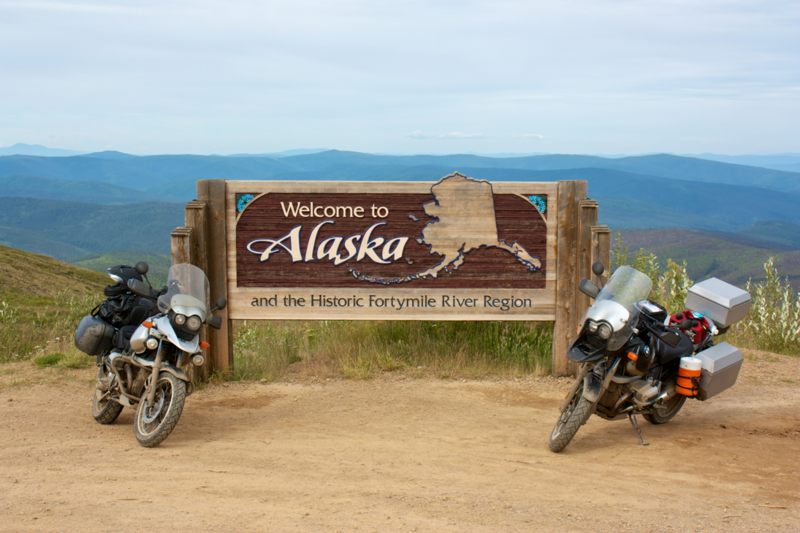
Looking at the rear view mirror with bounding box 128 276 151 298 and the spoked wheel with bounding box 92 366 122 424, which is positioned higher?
the rear view mirror with bounding box 128 276 151 298

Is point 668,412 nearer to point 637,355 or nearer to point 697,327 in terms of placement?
point 697,327

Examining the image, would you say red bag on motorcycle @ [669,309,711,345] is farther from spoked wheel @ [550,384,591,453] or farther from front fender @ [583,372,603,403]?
spoked wheel @ [550,384,591,453]

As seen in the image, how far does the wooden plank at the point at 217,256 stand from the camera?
8.17m

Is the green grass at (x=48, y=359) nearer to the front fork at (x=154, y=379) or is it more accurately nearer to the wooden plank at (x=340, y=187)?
the wooden plank at (x=340, y=187)

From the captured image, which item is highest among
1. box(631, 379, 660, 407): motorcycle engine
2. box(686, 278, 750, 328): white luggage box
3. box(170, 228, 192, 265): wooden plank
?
box(170, 228, 192, 265): wooden plank

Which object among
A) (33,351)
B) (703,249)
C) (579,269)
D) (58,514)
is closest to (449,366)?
(579,269)

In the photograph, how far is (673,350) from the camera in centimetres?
573

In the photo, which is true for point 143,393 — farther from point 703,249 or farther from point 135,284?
point 703,249

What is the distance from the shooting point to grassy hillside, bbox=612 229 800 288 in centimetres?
10988

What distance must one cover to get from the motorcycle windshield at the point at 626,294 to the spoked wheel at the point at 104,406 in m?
4.91

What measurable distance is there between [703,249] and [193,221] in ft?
430

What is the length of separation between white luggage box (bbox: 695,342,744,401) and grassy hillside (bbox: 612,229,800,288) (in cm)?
10384

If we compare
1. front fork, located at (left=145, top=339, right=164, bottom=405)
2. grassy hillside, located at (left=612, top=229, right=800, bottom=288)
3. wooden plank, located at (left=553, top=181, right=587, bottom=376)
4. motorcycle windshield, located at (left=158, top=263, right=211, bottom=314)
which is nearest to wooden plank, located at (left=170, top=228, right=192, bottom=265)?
motorcycle windshield, located at (left=158, top=263, right=211, bottom=314)

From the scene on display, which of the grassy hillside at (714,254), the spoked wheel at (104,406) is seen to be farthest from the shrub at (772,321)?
the grassy hillside at (714,254)
